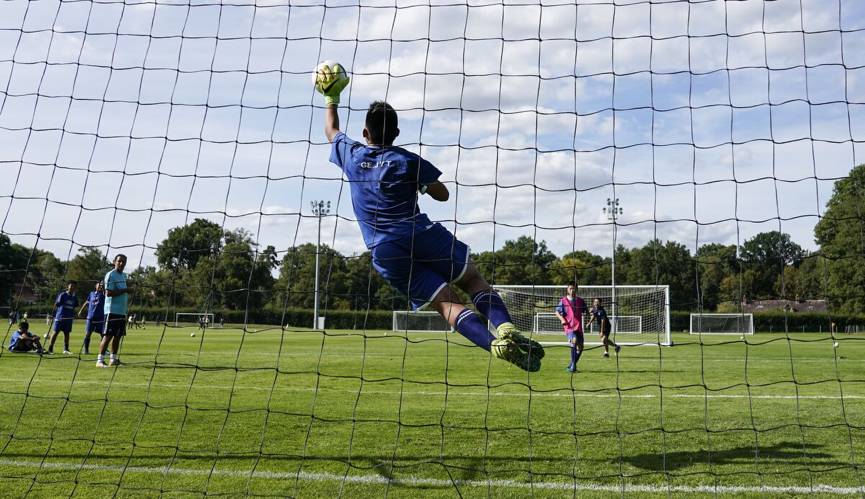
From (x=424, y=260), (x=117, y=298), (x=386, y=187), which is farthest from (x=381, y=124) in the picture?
(x=117, y=298)

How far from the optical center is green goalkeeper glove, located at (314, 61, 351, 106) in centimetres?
549

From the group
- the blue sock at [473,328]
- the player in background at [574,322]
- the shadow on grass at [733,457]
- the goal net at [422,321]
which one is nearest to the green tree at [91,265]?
the blue sock at [473,328]

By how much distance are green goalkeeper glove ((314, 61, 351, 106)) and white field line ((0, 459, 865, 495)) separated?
277cm

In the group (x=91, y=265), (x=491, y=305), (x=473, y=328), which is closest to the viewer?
(x=473, y=328)

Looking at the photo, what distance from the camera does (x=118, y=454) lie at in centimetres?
543

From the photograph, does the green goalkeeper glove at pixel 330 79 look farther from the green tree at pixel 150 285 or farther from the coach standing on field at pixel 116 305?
the coach standing on field at pixel 116 305

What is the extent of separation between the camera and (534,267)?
477 cm

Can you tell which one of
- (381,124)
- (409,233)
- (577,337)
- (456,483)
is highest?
(381,124)

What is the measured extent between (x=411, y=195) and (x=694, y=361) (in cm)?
1295

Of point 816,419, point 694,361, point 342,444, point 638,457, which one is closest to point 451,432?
point 342,444

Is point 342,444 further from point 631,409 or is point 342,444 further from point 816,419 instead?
point 816,419

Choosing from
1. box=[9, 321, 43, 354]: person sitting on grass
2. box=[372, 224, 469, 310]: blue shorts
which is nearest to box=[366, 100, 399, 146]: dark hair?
box=[372, 224, 469, 310]: blue shorts

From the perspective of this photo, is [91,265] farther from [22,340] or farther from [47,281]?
[47,281]

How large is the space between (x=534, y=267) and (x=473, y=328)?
61 centimetres
